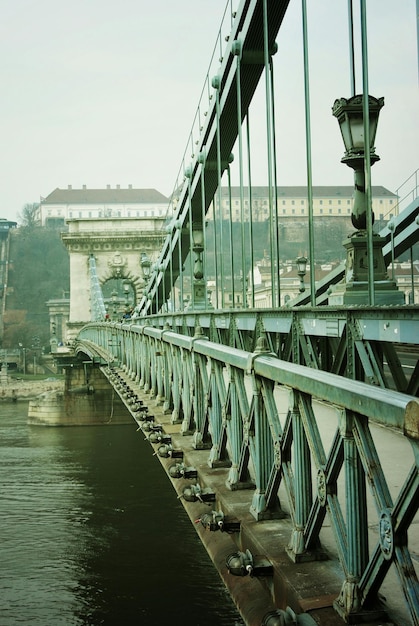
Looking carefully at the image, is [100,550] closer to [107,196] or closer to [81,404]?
[81,404]

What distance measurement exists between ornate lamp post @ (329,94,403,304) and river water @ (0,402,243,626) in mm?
8421

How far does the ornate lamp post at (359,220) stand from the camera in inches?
176

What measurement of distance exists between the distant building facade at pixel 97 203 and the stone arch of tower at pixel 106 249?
63.0 metres

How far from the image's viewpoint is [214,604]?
41.6 ft

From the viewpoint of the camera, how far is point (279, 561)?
3.31 m

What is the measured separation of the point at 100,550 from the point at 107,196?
104542 millimetres

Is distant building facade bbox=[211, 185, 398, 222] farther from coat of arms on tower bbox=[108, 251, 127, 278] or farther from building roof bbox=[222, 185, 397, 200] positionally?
coat of arms on tower bbox=[108, 251, 127, 278]

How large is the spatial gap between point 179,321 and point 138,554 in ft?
20.0

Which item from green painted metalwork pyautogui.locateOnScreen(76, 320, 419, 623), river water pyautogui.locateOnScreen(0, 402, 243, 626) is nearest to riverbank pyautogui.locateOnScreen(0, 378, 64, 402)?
river water pyautogui.locateOnScreen(0, 402, 243, 626)

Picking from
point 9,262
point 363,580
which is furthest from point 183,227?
point 9,262

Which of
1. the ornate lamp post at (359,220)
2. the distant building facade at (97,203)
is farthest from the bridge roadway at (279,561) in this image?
the distant building facade at (97,203)

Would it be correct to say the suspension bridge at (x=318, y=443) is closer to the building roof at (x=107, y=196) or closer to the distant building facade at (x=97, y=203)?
the distant building facade at (x=97, y=203)

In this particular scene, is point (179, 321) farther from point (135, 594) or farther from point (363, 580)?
point (363, 580)

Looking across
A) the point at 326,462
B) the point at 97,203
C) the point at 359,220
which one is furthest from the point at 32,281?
the point at 326,462
